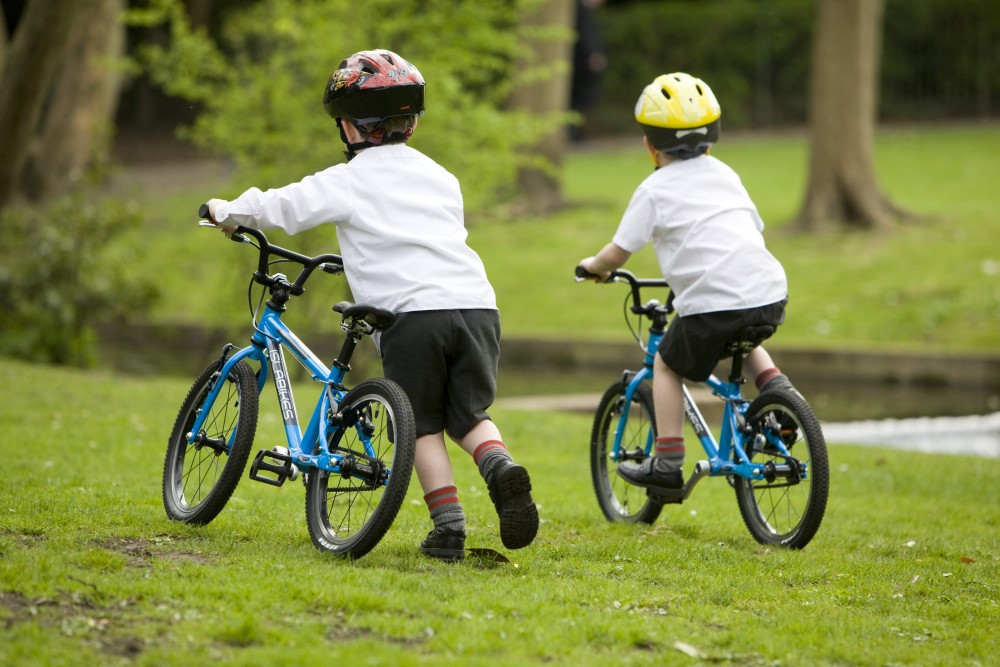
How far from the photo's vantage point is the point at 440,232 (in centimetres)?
512

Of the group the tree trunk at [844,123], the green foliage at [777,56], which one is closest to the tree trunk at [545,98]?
the tree trunk at [844,123]

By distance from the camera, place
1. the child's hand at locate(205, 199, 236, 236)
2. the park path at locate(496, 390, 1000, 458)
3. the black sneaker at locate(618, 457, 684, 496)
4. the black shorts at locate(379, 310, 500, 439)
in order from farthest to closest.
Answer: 1. the park path at locate(496, 390, 1000, 458)
2. the black sneaker at locate(618, 457, 684, 496)
3. the child's hand at locate(205, 199, 236, 236)
4. the black shorts at locate(379, 310, 500, 439)

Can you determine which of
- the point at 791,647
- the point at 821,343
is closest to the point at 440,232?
the point at 791,647

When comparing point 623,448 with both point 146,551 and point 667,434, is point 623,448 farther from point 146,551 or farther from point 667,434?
point 146,551

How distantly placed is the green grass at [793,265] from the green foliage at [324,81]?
429 millimetres

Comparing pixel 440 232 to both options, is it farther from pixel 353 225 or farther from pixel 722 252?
pixel 722 252

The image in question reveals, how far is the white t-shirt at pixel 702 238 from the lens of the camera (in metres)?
5.64

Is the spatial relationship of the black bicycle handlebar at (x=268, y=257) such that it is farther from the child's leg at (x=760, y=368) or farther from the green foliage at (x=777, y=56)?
the green foliage at (x=777, y=56)

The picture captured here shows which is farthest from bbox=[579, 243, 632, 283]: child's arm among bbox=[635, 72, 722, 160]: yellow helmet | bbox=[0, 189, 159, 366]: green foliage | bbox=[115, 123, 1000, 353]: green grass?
bbox=[0, 189, 159, 366]: green foliage

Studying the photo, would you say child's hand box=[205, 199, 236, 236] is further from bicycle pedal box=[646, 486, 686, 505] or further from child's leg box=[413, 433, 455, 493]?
bicycle pedal box=[646, 486, 686, 505]

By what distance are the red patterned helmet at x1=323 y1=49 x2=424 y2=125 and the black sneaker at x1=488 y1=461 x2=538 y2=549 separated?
4.63 feet

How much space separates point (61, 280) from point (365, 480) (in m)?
8.86

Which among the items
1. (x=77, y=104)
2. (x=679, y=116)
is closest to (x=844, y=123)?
(x=77, y=104)

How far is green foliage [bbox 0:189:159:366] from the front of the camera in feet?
42.2
